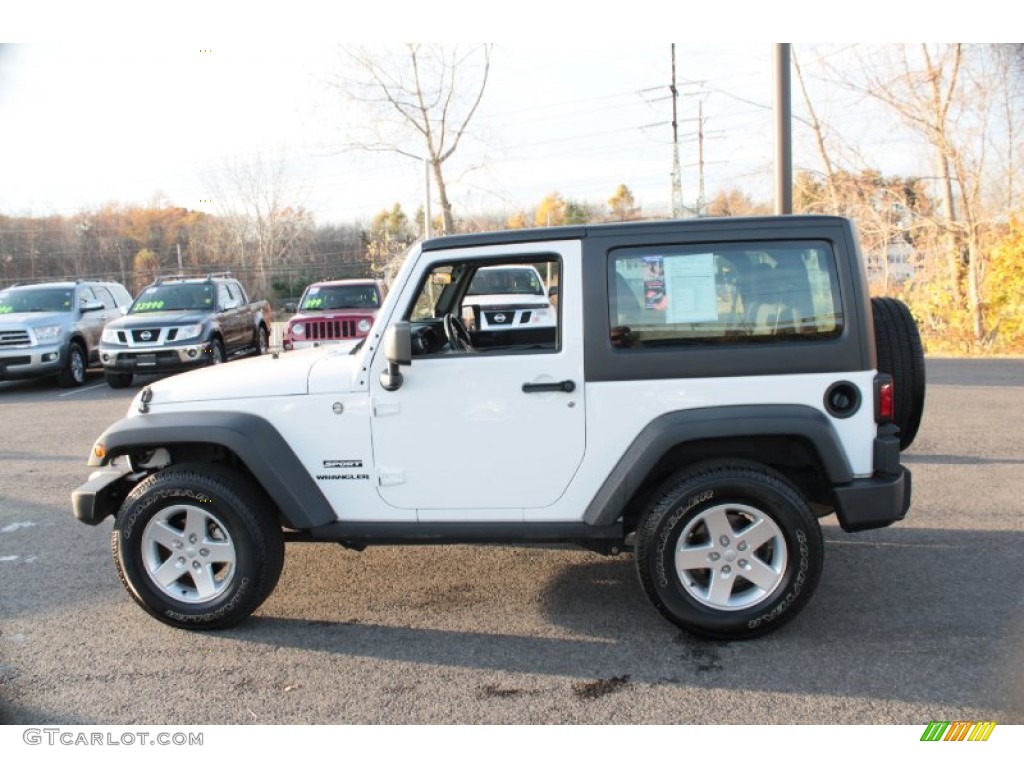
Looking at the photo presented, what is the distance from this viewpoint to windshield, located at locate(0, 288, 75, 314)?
48.8ft

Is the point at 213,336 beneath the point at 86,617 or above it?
above

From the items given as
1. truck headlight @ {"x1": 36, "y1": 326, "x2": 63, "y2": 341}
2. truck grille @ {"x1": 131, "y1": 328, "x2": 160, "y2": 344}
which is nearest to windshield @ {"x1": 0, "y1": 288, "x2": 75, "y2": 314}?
truck headlight @ {"x1": 36, "y1": 326, "x2": 63, "y2": 341}

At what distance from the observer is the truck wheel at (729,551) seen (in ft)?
12.5

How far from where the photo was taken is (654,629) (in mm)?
4059

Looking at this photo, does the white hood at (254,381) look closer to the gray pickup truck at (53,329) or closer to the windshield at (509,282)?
the windshield at (509,282)

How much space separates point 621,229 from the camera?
4.01m

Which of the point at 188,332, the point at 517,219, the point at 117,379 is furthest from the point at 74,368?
the point at 517,219

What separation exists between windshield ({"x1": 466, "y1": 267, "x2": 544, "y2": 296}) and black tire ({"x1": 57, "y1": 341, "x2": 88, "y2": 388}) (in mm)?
8688

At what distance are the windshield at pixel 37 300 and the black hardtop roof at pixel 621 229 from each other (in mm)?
13379

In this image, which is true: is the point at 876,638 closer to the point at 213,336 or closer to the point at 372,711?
the point at 372,711

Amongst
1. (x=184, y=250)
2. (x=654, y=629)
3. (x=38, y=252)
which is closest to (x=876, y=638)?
(x=654, y=629)

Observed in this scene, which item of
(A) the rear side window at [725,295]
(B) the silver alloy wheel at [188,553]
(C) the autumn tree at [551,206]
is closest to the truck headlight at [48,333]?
(B) the silver alloy wheel at [188,553]
